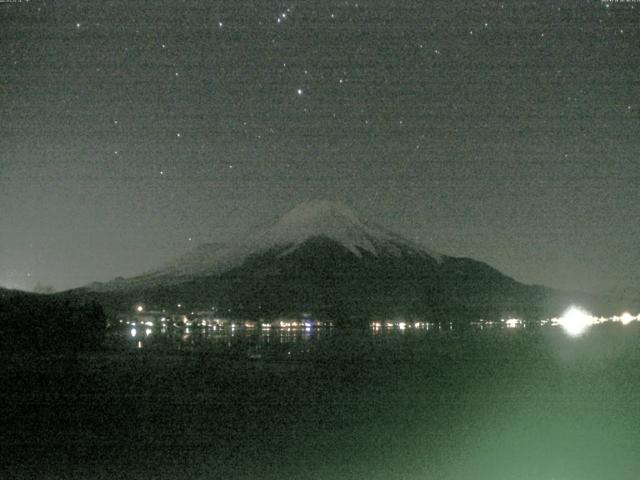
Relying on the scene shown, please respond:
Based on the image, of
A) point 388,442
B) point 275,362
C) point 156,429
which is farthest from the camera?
point 275,362

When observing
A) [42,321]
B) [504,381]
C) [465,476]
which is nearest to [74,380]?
[504,381]

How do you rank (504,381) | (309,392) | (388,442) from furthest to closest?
(504,381) < (309,392) < (388,442)

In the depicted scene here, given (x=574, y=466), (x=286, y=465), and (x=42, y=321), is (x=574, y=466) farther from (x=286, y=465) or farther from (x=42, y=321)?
(x=42, y=321)

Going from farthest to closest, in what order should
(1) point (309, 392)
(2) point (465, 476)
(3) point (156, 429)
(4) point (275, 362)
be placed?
(4) point (275, 362) → (1) point (309, 392) → (3) point (156, 429) → (2) point (465, 476)

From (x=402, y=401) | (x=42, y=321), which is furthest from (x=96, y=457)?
(x=42, y=321)

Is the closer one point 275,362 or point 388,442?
point 388,442

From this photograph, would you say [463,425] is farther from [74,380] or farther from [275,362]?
[275,362]
